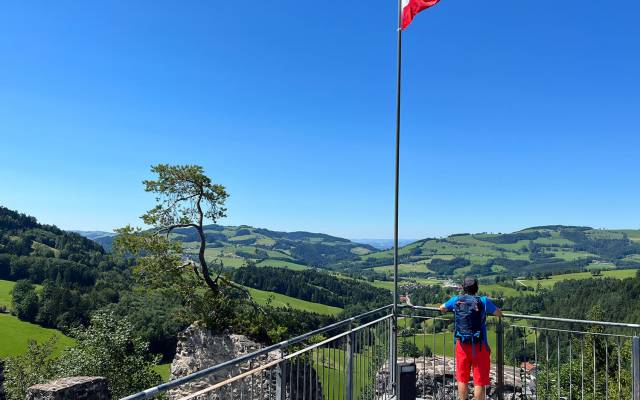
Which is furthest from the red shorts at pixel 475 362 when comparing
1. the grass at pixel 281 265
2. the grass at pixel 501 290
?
the grass at pixel 281 265

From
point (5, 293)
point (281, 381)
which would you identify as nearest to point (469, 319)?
point (281, 381)

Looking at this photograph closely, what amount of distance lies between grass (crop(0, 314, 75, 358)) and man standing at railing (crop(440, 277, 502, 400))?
6034cm

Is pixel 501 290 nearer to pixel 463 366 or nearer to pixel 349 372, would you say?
pixel 463 366

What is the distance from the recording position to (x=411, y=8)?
25.5ft

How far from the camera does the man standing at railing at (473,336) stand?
5633mm

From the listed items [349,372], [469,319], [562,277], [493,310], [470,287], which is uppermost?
[470,287]

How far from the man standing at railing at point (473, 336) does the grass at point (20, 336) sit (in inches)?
2375

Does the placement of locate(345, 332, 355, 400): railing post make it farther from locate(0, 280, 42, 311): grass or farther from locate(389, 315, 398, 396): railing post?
locate(0, 280, 42, 311): grass

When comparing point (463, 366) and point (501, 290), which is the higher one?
point (463, 366)

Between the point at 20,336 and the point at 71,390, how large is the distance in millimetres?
64020

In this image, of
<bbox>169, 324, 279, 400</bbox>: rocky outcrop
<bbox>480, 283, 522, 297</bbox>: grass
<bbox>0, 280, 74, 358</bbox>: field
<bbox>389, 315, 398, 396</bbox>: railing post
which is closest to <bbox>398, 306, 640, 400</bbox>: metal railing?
<bbox>389, 315, 398, 396</bbox>: railing post

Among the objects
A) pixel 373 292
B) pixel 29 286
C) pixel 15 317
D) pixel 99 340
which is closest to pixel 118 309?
pixel 15 317

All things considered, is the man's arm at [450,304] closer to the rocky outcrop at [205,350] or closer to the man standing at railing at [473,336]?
the man standing at railing at [473,336]

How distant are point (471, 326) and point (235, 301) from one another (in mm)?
11478
